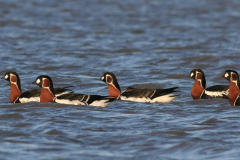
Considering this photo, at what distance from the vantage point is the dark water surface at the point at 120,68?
9.20 meters

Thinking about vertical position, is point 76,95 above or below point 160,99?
above

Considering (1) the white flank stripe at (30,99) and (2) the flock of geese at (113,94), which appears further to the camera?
(1) the white flank stripe at (30,99)

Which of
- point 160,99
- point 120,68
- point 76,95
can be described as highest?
point 120,68

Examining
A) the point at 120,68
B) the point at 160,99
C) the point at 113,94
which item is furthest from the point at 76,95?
the point at 120,68

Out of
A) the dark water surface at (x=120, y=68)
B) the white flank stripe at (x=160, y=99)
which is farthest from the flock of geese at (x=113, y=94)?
the dark water surface at (x=120, y=68)

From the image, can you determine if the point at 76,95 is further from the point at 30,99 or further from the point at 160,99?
the point at 160,99

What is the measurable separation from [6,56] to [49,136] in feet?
41.9

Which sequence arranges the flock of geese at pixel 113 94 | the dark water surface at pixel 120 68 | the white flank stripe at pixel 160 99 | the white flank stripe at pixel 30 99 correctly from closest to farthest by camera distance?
the dark water surface at pixel 120 68
the flock of geese at pixel 113 94
the white flank stripe at pixel 30 99
the white flank stripe at pixel 160 99

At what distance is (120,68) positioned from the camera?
63.6ft

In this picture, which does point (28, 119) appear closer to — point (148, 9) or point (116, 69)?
point (116, 69)

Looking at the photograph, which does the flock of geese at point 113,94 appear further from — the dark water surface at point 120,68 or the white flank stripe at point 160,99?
the dark water surface at point 120,68

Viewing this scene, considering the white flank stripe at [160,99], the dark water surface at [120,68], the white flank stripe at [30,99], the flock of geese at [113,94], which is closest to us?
the dark water surface at [120,68]

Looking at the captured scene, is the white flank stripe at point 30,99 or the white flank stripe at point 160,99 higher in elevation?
the white flank stripe at point 30,99

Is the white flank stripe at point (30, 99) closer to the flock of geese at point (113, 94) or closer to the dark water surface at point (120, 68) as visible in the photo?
the flock of geese at point (113, 94)
